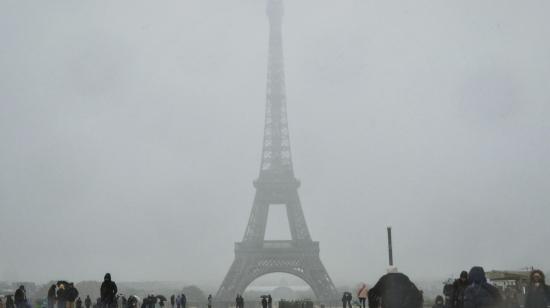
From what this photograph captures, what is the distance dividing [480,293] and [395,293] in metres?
1.33

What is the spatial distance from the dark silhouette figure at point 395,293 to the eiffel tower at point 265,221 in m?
57.7

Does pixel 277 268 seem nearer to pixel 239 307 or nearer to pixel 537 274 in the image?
pixel 239 307

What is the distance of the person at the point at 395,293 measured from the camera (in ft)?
28.2

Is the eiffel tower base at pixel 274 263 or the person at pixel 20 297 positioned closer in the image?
the person at pixel 20 297

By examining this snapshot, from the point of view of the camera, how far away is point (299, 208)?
71.1 meters

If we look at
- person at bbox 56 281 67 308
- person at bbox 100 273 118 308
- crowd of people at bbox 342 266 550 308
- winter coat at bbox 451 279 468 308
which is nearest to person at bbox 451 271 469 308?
winter coat at bbox 451 279 468 308

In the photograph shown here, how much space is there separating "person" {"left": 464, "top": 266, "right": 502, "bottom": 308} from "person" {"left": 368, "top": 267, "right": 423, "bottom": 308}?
38.7 inches

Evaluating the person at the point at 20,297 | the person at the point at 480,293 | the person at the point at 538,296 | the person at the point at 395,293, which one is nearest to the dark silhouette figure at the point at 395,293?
the person at the point at 395,293

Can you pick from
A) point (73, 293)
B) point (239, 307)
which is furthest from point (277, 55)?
point (73, 293)

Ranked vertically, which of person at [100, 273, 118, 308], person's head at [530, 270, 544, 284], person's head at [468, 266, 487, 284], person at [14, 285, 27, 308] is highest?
person's head at [468, 266, 487, 284]

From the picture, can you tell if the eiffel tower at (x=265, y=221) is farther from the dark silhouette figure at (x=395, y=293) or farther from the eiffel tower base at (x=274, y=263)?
the dark silhouette figure at (x=395, y=293)

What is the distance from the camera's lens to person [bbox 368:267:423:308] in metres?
8.59

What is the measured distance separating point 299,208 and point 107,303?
5643cm

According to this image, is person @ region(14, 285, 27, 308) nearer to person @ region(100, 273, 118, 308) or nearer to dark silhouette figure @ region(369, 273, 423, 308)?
person @ region(100, 273, 118, 308)
